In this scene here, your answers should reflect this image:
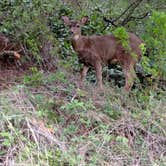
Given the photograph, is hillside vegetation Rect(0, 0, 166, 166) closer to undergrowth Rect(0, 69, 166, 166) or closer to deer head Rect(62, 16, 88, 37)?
undergrowth Rect(0, 69, 166, 166)

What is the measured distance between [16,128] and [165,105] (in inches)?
115

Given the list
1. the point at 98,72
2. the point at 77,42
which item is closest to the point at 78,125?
the point at 98,72

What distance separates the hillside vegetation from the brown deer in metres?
0.37

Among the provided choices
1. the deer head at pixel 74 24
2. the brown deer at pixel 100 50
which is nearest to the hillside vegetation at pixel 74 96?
the brown deer at pixel 100 50

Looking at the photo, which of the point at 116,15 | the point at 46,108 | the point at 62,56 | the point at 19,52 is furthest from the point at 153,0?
the point at 46,108

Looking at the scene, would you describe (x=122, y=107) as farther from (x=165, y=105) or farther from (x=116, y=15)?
(x=116, y=15)

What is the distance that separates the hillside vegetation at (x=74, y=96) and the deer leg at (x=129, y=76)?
0.14m

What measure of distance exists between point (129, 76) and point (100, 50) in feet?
2.71

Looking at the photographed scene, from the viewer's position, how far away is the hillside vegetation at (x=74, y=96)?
6543 millimetres

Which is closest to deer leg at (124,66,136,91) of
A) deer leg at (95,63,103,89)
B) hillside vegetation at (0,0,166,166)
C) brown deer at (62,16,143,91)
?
brown deer at (62,16,143,91)

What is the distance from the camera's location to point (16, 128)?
6582 millimetres

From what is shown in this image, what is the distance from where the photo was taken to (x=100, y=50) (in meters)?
10.2

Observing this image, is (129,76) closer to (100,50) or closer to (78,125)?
(100,50)

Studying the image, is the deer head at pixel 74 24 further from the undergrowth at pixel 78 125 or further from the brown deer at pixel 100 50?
the undergrowth at pixel 78 125
